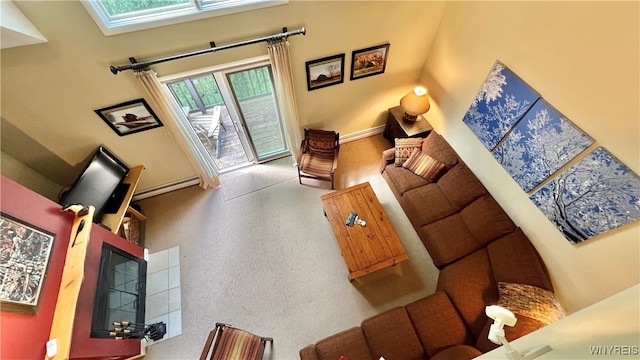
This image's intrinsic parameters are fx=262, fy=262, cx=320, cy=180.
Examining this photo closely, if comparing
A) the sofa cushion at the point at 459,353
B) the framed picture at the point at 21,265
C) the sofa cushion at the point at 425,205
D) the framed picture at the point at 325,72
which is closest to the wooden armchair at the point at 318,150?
the framed picture at the point at 325,72

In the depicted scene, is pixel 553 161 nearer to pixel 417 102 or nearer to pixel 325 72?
pixel 417 102

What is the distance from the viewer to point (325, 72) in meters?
3.50

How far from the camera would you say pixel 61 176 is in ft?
10.7

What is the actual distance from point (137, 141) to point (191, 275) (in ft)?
6.09

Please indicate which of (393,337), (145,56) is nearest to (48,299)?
(145,56)

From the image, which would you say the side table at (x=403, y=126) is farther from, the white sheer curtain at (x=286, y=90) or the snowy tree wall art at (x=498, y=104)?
the white sheer curtain at (x=286, y=90)

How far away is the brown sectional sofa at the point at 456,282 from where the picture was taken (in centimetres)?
246

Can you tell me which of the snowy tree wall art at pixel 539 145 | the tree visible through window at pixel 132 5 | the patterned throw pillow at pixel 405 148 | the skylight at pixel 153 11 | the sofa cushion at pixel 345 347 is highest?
the tree visible through window at pixel 132 5

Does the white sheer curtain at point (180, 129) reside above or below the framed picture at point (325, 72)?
below

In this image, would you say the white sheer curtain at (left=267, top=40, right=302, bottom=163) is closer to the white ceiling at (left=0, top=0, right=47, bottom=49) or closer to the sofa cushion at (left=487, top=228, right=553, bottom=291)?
the white ceiling at (left=0, top=0, right=47, bottom=49)

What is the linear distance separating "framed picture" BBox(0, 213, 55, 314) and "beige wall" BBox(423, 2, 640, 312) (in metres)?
4.23

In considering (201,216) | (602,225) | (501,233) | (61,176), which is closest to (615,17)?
(602,225)

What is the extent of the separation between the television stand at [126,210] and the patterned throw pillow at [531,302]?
411 centimetres

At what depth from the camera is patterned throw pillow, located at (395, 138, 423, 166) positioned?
3.79 meters
